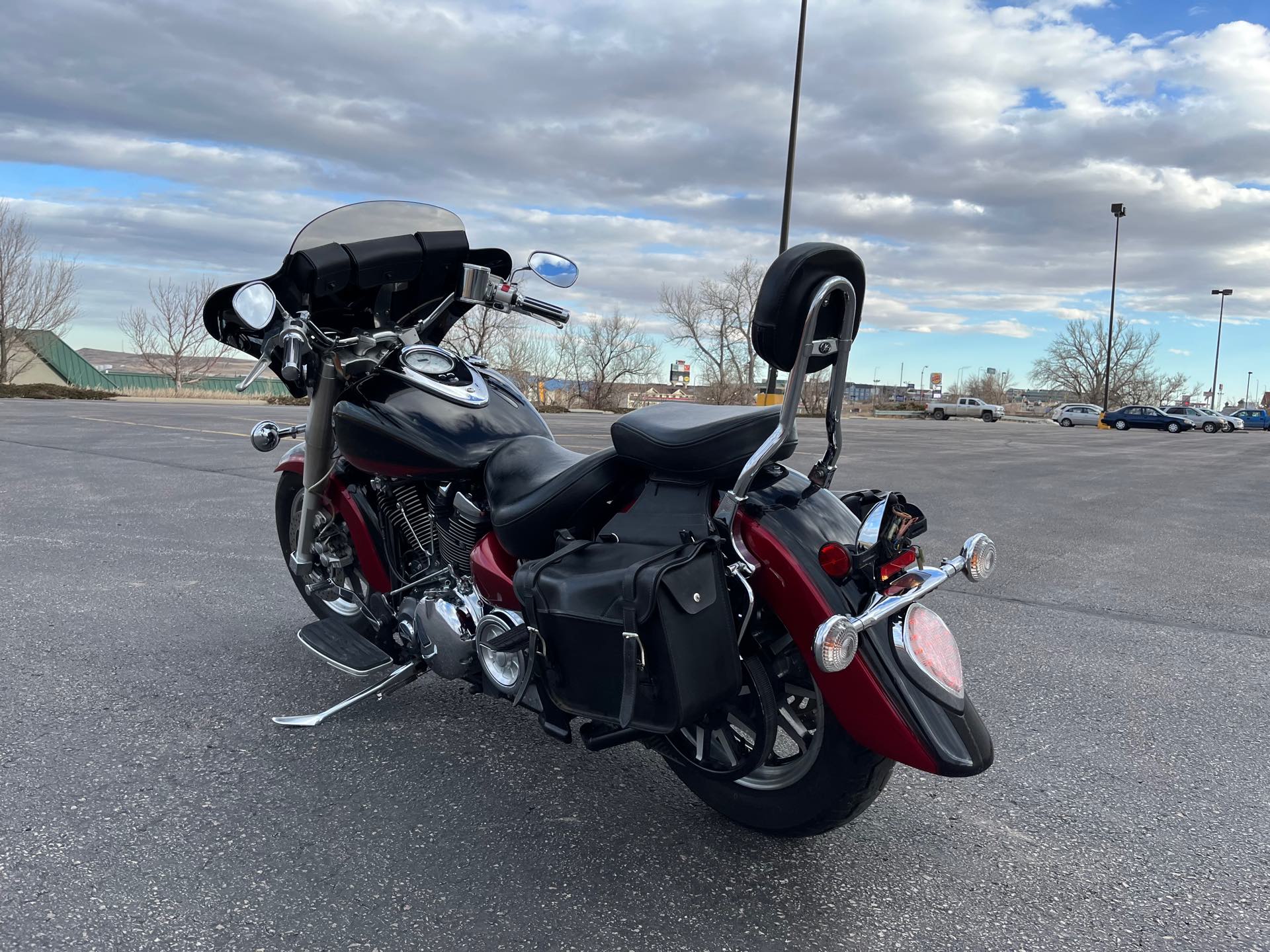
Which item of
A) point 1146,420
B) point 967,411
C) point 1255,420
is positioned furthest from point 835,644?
point 1255,420

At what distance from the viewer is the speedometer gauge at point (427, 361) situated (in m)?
3.14

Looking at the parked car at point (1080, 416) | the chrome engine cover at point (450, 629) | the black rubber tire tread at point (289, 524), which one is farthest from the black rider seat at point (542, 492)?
the parked car at point (1080, 416)

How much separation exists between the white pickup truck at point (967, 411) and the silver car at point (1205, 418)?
30.9 feet

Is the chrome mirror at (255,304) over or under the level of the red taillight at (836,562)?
over

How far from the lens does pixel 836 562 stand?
221 centimetres

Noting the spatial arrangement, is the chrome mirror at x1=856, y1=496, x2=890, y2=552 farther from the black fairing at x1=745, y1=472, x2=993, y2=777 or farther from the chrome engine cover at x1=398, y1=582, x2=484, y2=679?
the chrome engine cover at x1=398, y1=582, x2=484, y2=679

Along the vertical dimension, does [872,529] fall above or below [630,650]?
above

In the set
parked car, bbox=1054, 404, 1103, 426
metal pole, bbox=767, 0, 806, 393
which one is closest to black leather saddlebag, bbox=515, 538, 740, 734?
metal pole, bbox=767, 0, 806, 393

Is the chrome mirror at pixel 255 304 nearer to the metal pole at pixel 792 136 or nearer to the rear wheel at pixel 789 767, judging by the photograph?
the rear wheel at pixel 789 767

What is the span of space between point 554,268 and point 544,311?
0.16 meters

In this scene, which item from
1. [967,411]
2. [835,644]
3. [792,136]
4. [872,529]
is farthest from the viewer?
[967,411]

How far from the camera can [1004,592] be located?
5.51 meters

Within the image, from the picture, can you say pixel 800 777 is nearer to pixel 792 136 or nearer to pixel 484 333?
pixel 792 136

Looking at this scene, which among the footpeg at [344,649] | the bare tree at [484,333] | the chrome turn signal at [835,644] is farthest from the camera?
the bare tree at [484,333]
